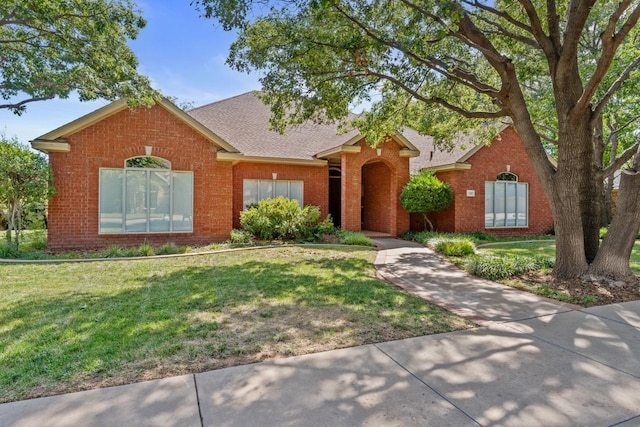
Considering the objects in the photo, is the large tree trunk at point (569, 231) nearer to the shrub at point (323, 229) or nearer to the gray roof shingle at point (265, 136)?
the shrub at point (323, 229)

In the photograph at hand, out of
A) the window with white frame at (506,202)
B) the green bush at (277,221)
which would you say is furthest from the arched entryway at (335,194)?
the window with white frame at (506,202)

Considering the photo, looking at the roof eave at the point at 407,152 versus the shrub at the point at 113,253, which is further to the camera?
the roof eave at the point at 407,152

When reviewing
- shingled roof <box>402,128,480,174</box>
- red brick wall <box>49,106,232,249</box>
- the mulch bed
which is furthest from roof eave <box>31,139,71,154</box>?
the mulch bed

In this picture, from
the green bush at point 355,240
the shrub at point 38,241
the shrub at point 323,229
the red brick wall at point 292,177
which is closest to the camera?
the shrub at point 38,241

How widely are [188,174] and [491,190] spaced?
1362 centimetres

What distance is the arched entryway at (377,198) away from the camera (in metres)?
16.0

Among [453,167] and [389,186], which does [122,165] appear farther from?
[453,167]

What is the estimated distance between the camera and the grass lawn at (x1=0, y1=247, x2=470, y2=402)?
11.5 feet

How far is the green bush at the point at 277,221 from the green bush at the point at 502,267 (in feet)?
20.8

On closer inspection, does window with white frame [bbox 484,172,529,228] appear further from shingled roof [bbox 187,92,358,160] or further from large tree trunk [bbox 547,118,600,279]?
large tree trunk [bbox 547,118,600,279]

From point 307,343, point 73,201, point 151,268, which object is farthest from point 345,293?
point 73,201

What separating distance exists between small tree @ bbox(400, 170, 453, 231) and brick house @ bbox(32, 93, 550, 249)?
717mm

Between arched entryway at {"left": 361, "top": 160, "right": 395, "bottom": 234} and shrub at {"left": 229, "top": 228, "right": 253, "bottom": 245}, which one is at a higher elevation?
arched entryway at {"left": 361, "top": 160, "right": 395, "bottom": 234}

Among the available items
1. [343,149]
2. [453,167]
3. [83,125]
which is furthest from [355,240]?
[83,125]
